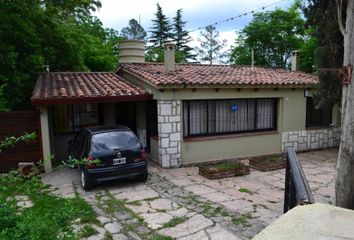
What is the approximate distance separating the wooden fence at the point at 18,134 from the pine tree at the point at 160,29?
38516 mm

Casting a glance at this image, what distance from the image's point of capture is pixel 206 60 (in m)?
47.6

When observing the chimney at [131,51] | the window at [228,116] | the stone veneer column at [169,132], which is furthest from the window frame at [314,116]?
the chimney at [131,51]

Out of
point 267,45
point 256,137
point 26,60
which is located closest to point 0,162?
point 26,60

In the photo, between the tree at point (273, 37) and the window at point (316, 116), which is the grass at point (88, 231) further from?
the tree at point (273, 37)

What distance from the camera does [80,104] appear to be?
45.3 feet

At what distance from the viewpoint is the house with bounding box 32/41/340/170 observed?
10.5 meters

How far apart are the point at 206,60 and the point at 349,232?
154 feet

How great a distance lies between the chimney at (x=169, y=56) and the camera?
11.8 m

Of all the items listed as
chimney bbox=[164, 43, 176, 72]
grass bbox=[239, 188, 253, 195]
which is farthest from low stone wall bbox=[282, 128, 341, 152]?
chimney bbox=[164, 43, 176, 72]

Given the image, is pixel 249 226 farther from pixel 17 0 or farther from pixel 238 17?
pixel 17 0

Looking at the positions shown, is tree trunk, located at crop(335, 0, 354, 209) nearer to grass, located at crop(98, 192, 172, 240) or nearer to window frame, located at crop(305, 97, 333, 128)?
grass, located at crop(98, 192, 172, 240)

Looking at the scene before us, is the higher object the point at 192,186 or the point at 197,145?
the point at 197,145

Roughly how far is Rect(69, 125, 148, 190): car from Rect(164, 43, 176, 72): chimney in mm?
4205

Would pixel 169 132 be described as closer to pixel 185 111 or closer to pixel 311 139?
pixel 185 111
